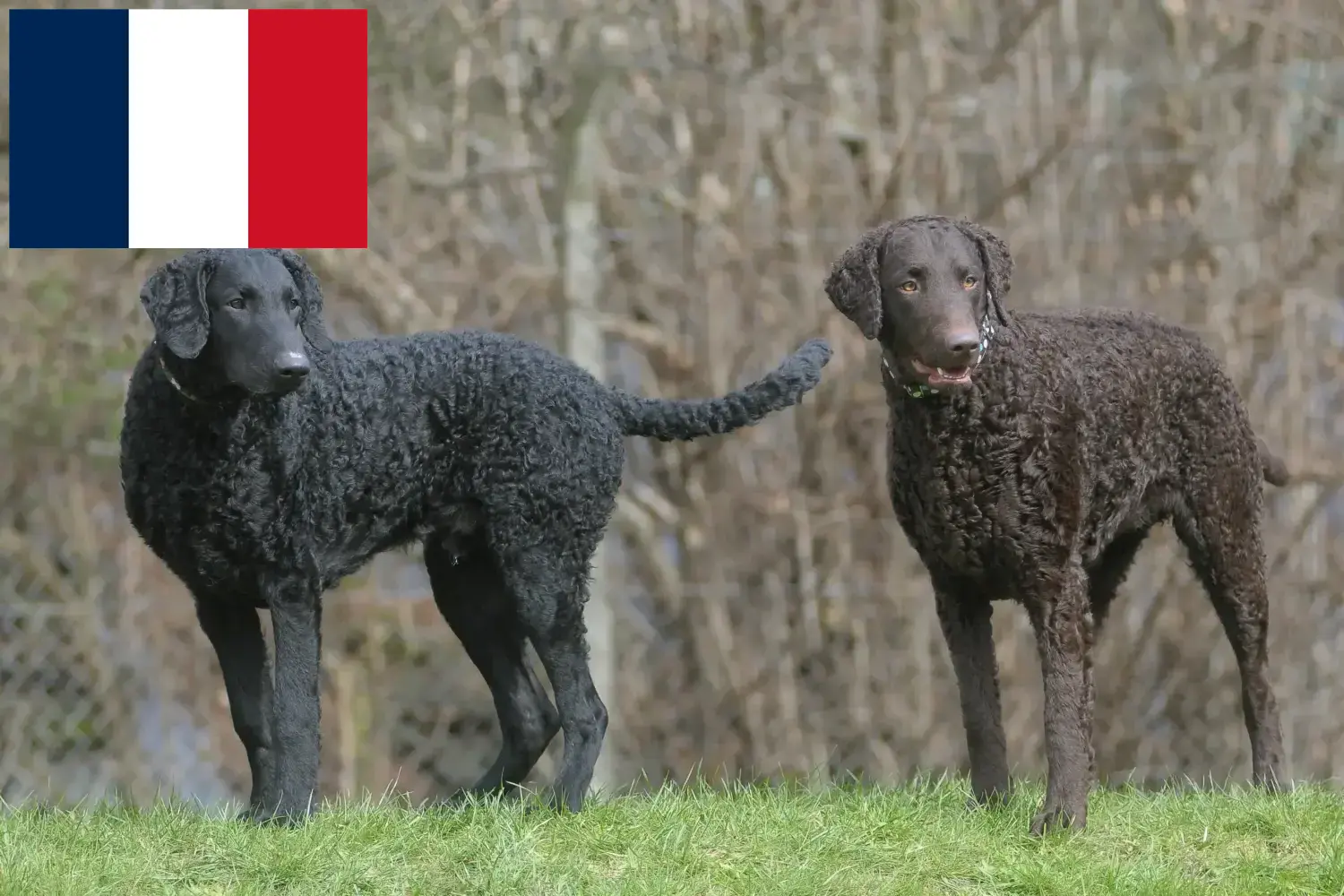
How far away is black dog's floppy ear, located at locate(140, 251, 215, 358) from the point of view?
3.99 metres

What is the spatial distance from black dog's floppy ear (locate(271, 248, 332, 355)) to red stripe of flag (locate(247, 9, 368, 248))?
107 cm

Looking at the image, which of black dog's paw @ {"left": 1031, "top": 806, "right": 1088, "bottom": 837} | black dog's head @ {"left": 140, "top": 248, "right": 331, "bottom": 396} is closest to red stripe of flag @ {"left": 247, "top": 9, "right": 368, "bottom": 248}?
black dog's head @ {"left": 140, "top": 248, "right": 331, "bottom": 396}

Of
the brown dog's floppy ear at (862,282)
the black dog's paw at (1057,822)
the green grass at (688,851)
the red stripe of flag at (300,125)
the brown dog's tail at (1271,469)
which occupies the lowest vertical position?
the green grass at (688,851)

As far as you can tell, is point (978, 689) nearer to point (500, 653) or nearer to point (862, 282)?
point (862, 282)

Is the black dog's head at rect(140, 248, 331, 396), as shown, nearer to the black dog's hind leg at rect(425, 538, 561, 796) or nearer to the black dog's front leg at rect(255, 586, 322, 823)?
the black dog's front leg at rect(255, 586, 322, 823)

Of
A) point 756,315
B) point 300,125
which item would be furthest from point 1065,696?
point 300,125

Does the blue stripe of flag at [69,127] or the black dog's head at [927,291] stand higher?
the blue stripe of flag at [69,127]

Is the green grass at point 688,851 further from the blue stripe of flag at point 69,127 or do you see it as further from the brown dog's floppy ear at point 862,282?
the blue stripe of flag at point 69,127

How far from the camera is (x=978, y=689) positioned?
434cm

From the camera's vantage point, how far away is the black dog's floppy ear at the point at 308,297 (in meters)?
4.27

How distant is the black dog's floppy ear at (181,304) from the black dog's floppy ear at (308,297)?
0.23 meters

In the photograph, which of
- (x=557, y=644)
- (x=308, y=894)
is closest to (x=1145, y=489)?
(x=557, y=644)

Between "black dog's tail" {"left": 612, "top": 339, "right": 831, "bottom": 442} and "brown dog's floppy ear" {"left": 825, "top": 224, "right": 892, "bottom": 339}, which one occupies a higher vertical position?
"brown dog's floppy ear" {"left": 825, "top": 224, "right": 892, "bottom": 339}

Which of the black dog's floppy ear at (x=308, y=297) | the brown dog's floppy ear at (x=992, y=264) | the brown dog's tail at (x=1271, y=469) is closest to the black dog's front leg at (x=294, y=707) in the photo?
the black dog's floppy ear at (x=308, y=297)
